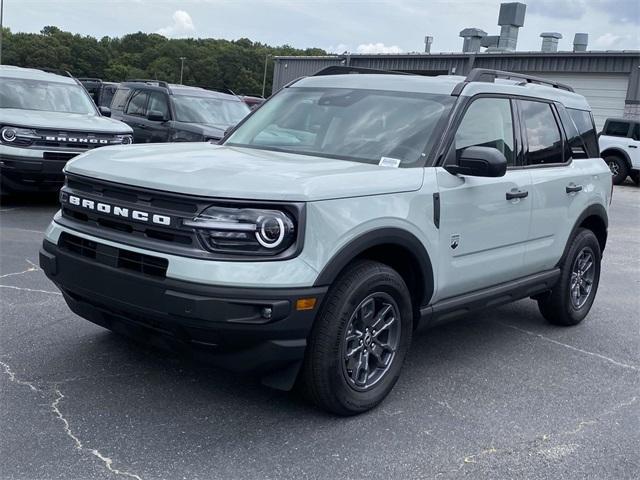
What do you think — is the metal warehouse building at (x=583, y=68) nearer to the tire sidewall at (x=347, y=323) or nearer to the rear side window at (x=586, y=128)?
the rear side window at (x=586, y=128)

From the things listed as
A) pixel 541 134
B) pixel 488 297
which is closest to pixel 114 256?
pixel 488 297

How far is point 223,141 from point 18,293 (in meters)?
2.12

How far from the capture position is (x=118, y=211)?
11.5ft

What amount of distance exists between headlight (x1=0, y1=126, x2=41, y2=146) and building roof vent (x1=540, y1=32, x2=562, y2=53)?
84.2ft

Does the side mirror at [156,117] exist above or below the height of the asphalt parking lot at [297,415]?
above

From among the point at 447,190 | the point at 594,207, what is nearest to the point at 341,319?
the point at 447,190

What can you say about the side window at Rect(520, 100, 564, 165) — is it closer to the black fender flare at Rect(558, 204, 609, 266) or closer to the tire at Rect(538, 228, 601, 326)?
the black fender flare at Rect(558, 204, 609, 266)

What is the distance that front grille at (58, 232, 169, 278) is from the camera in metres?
3.34

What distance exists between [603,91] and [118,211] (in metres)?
27.6

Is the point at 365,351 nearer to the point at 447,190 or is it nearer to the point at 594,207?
the point at 447,190

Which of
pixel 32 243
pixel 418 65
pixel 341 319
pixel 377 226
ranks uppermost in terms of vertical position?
pixel 418 65

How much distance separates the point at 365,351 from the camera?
386 cm

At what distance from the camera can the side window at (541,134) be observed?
5145mm

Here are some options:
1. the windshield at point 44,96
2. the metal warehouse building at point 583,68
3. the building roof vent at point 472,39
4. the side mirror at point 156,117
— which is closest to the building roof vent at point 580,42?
the metal warehouse building at point 583,68
